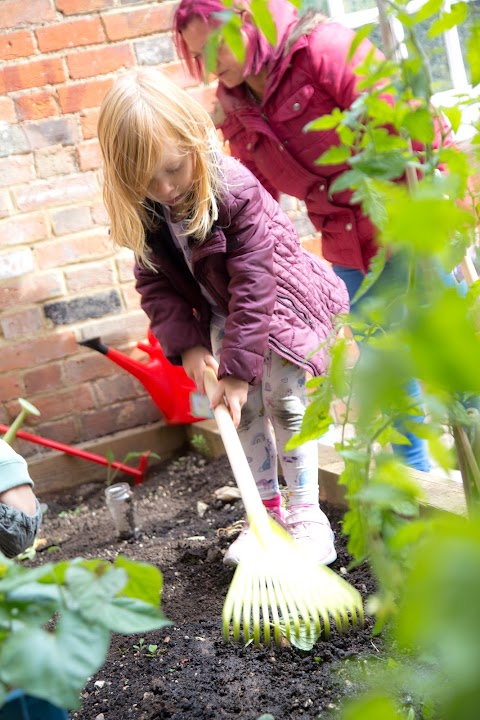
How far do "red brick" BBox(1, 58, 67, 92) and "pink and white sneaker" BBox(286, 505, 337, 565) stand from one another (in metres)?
1.87

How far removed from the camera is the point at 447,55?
11.5ft

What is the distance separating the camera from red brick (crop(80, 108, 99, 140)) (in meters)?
3.01

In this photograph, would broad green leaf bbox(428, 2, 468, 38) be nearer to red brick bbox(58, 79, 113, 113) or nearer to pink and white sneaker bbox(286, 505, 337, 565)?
pink and white sneaker bbox(286, 505, 337, 565)

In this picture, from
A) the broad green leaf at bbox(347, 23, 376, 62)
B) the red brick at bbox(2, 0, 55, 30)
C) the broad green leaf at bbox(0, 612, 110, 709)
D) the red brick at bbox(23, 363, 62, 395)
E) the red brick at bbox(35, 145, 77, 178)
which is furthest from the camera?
the red brick at bbox(23, 363, 62, 395)

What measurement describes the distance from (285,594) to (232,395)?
0.48m

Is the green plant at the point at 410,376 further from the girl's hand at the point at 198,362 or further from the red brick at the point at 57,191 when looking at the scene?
the red brick at the point at 57,191

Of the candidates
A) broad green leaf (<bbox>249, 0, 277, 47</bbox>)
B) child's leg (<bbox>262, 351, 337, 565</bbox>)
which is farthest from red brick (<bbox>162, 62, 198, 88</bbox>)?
broad green leaf (<bbox>249, 0, 277, 47</bbox>)

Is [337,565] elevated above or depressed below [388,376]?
below

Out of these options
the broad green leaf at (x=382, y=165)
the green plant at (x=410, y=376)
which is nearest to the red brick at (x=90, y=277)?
the green plant at (x=410, y=376)

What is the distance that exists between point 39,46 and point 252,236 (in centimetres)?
158

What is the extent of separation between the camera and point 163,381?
10.0ft

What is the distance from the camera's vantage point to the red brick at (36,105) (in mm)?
2953

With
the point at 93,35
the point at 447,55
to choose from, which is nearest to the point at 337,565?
the point at 93,35

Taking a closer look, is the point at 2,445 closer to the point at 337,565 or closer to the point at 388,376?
the point at 337,565
